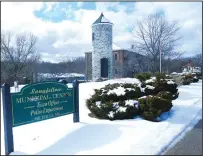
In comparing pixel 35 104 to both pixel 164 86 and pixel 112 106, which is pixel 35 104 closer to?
pixel 112 106

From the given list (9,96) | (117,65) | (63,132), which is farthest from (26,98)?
(117,65)

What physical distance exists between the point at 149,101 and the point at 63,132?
322cm

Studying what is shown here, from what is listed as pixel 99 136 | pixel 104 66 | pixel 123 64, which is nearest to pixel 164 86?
pixel 99 136

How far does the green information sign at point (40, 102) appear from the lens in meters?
5.25

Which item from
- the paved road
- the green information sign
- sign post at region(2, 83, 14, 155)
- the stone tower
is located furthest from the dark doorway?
sign post at region(2, 83, 14, 155)

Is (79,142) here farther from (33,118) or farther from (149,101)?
(149,101)

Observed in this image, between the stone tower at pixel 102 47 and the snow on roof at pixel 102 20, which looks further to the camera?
the snow on roof at pixel 102 20

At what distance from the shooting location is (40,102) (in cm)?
578

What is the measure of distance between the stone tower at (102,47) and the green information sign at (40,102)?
79.7 ft

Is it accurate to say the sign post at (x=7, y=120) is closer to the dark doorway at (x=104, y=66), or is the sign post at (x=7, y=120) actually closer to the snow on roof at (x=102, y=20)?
the dark doorway at (x=104, y=66)

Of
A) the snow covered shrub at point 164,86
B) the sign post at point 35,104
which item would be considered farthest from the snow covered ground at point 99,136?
the snow covered shrub at point 164,86

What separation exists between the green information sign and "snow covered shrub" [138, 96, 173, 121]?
2.46 meters

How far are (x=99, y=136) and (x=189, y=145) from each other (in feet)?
7.37

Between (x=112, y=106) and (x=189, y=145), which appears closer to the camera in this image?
(x=189, y=145)
